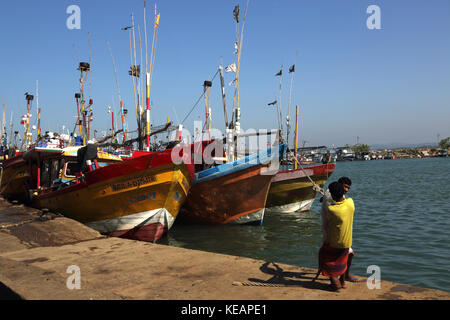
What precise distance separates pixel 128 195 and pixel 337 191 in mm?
6214

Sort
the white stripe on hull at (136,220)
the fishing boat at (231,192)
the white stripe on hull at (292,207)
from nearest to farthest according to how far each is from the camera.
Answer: the white stripe on hull at (136,220) → the fishing boat at (231,192) → the white stripe on hull at (292,207)

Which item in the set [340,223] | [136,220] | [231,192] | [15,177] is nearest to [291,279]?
[340,223]

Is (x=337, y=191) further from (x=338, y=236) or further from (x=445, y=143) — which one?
(x=445, y=143)

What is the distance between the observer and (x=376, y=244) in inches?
364

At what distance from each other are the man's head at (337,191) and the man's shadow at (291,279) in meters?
1.11

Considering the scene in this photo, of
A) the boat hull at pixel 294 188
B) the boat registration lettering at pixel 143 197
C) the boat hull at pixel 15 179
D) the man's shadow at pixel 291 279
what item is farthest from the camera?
the boat hull at pixel 294 188

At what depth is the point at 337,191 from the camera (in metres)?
4.05

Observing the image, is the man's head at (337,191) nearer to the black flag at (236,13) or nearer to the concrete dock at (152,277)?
the concrete dock at (152,277)

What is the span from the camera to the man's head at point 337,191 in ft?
13.2

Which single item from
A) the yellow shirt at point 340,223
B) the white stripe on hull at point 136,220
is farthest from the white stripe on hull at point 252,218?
the yellow shirt at point 340,223

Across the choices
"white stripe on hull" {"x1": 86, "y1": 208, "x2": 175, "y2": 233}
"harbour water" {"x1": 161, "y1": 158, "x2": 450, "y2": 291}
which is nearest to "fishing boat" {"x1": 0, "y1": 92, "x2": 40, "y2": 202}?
"white stripe on hull" {"x1": 86, "y1": 208, "x2": 175, "y2": 233}

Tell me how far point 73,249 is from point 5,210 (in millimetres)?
6943
